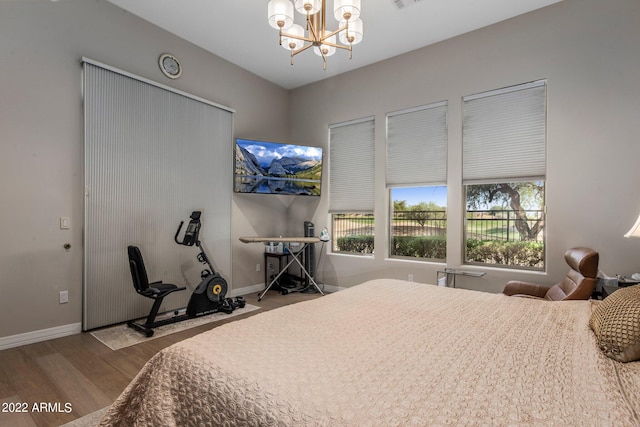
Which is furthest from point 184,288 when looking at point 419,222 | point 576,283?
point 576,283

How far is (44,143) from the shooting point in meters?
2.90

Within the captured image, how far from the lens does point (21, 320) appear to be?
2.79 meters

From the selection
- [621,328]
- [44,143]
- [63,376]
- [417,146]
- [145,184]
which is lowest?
[63,376]

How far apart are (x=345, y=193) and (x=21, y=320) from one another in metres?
3.83

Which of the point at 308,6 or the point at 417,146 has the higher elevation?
the point at 308,6

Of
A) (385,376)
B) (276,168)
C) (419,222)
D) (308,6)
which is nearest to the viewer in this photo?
(385,376)

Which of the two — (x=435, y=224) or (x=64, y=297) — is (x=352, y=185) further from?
(x=64, y=297)

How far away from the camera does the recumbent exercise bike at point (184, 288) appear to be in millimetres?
3094

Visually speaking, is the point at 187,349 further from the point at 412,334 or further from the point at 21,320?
the point at 21,320

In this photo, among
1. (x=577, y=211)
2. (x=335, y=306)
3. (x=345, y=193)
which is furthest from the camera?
(x=345, y=193)

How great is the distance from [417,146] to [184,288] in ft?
10.8

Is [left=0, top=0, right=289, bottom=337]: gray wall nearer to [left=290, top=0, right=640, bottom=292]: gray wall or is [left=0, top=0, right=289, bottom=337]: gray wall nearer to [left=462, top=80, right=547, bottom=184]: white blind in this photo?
[left=290, top=0, right=640, bottom=292]: gray wall

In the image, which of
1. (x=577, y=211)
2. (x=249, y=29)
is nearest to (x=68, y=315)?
(x=249, y=29)

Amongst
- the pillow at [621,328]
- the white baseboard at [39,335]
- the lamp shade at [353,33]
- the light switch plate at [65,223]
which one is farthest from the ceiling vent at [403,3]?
the white baseboard at [39,335]
